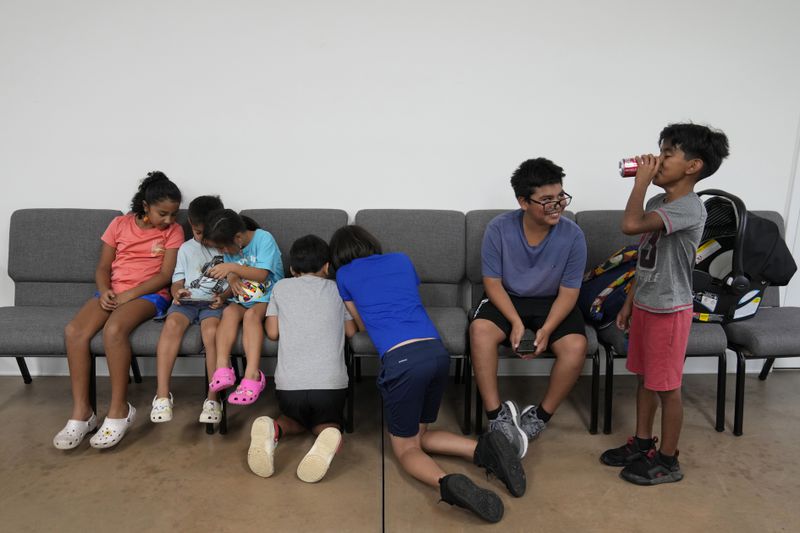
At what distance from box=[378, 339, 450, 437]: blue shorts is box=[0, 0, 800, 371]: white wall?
3.87ft

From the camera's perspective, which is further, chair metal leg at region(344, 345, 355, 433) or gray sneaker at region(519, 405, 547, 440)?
chair metal leg at region(344, 345, 355, 433)

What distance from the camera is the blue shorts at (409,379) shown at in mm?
1843

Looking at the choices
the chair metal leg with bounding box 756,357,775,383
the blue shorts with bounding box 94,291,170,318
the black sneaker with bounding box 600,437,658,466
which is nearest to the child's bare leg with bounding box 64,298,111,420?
the blue shorts with bounding box 94,291,170,318

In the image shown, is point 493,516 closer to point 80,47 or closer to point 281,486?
point 281,486

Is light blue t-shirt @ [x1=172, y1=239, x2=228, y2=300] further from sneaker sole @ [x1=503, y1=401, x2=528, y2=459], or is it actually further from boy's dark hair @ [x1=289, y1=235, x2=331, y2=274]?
sneaker sole @ [x1=503, y1=401, x2=528, y2=459]

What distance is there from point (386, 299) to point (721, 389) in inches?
60.3

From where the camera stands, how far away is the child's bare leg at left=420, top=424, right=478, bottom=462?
76.0 inches

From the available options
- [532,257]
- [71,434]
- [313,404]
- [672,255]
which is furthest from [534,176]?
[71,434]

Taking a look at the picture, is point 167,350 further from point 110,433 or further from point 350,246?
point 350,246

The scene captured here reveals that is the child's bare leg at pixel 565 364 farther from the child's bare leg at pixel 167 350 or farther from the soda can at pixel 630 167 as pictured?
the child's bare leg at pixel 167 350

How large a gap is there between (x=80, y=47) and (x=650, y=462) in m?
3.29

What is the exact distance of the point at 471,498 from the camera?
1.62 m

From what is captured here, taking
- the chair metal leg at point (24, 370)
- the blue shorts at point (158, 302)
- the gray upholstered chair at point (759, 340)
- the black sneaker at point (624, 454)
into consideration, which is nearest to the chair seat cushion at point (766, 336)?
the gray upholstered chair at point (759, 340)

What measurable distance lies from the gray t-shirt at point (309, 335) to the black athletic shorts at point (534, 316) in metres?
0.63
